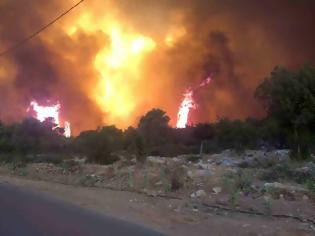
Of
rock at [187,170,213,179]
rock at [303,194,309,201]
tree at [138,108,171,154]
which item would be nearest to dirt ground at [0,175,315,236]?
rock at [303,194,309,201]

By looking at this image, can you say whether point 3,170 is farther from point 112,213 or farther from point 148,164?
point 112,213

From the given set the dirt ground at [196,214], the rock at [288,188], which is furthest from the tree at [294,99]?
the dirt ground at [196,214]

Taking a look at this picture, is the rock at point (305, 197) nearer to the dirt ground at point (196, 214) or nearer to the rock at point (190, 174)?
the dirt ground at point (196, 214)

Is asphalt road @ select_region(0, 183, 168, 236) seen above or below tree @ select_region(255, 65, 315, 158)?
below

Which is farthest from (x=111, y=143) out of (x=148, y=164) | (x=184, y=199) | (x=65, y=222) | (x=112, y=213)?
(x=65, y=222)

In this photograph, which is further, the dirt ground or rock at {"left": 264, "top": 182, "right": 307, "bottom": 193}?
rock at {"left": 264, "top": 182, "right": 307, "bottom": 193}

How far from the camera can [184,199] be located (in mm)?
16797

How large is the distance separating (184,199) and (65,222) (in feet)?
18.8

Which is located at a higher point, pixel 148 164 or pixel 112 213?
pixel 148 164

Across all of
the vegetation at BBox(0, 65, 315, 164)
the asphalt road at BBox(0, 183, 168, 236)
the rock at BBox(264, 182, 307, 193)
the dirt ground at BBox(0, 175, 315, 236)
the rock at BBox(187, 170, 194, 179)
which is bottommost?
the asphalt road at BBox(0, 183, 168, 236)

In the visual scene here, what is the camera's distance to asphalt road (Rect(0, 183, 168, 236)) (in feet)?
34.3

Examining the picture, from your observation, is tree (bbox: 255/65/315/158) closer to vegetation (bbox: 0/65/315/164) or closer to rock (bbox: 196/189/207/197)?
vegetation (bbox: 0/65/315/164)

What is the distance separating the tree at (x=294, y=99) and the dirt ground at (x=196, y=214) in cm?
1415

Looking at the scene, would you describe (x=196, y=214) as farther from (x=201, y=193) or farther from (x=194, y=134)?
(x=194, y=134)
